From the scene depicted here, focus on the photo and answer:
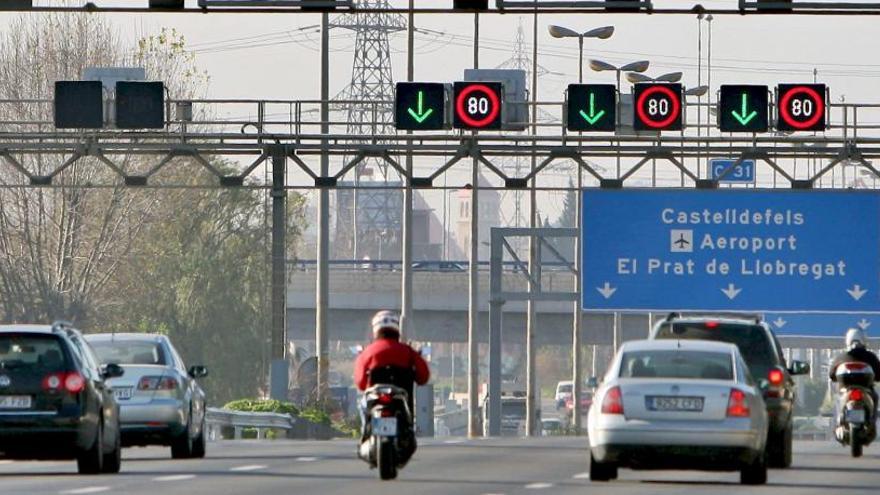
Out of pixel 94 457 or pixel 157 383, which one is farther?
pixel 157 383

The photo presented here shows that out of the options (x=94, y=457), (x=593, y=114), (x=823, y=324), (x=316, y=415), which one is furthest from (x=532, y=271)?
(x=94, y=457)

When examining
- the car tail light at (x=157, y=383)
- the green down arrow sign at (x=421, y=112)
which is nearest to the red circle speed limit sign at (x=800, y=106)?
the green down arrow sign at (x=421, y=112)

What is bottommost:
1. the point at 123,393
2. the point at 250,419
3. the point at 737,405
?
the point at 250,419

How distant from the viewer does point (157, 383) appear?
28.0 meters

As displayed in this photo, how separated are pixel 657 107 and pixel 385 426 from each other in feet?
75.9

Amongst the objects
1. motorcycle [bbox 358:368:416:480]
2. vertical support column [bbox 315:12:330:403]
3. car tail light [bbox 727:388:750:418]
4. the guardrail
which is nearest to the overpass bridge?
vertical support column [bbox 315:12:330:403]

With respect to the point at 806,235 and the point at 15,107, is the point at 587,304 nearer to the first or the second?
the point at 806,235

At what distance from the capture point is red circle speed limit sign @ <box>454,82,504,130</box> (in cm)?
4438

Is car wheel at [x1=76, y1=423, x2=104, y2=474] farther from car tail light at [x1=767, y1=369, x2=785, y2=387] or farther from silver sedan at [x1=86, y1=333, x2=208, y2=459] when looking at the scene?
car tail light at [x1=767, y1=369, x2=785, y2=387]

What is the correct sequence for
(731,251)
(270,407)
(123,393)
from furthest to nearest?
(270,407)
(731,251)
(123,393)

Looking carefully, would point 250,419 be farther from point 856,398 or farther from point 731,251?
point 856,398

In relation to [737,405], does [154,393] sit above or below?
below

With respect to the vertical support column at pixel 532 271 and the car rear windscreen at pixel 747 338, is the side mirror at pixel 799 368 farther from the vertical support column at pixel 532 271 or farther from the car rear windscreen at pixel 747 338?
the vertical support column at pixel 532 271

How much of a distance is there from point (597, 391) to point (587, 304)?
2798 centimetres
